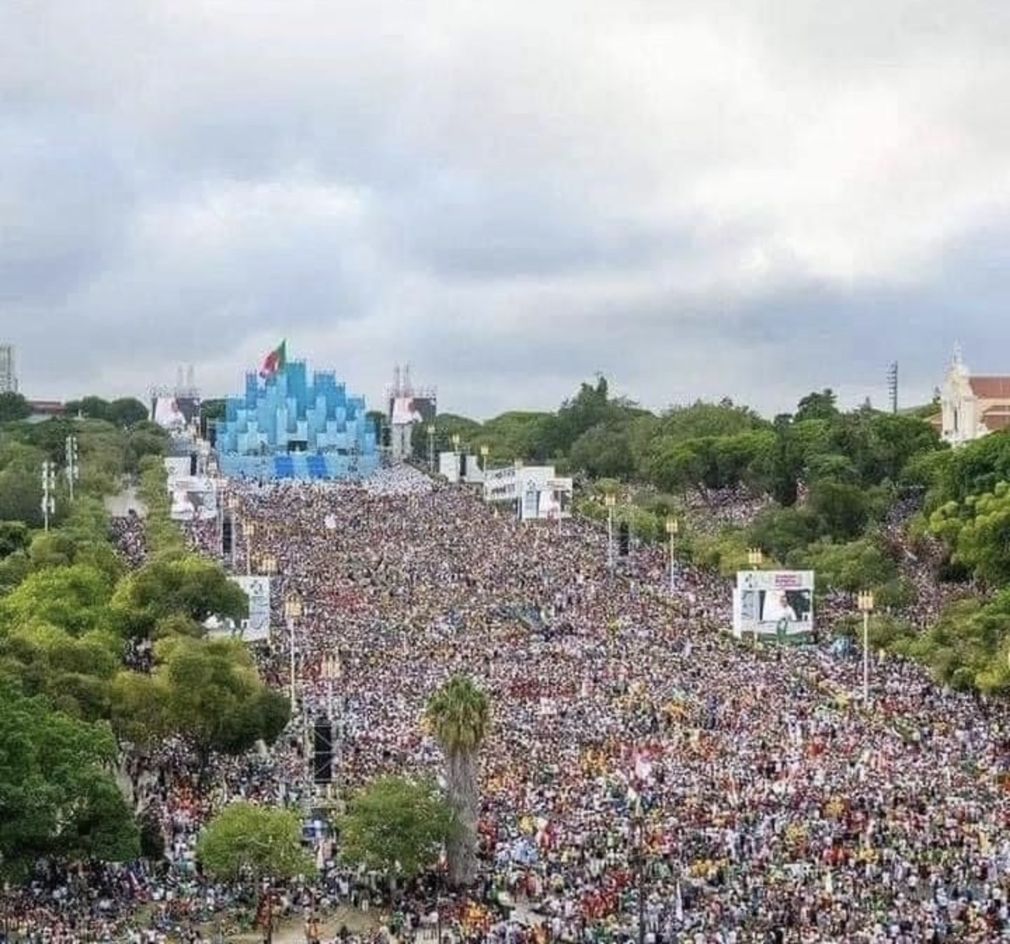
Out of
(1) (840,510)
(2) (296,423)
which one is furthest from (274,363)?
(1) (840,510)

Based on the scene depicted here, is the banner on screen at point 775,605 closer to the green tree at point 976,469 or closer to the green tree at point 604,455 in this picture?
the green tree at point 976,469

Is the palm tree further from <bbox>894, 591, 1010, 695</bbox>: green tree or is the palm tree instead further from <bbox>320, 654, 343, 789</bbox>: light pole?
<bbox>894, 591, 1010, 695</bbox>: green tree

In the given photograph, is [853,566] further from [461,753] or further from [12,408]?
[12,408]

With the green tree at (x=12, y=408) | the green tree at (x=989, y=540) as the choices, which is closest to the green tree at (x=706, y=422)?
the green tree at (x=989, y=540)

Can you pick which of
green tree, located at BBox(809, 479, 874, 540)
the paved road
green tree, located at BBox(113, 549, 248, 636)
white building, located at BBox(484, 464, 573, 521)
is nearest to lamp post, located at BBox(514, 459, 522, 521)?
white building, located at BBox(484, 464, 573, 521)

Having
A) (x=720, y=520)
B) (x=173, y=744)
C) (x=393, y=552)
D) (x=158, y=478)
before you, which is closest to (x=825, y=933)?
(x=173, y=744)

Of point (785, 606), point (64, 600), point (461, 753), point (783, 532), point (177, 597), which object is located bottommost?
point (461, 753)
